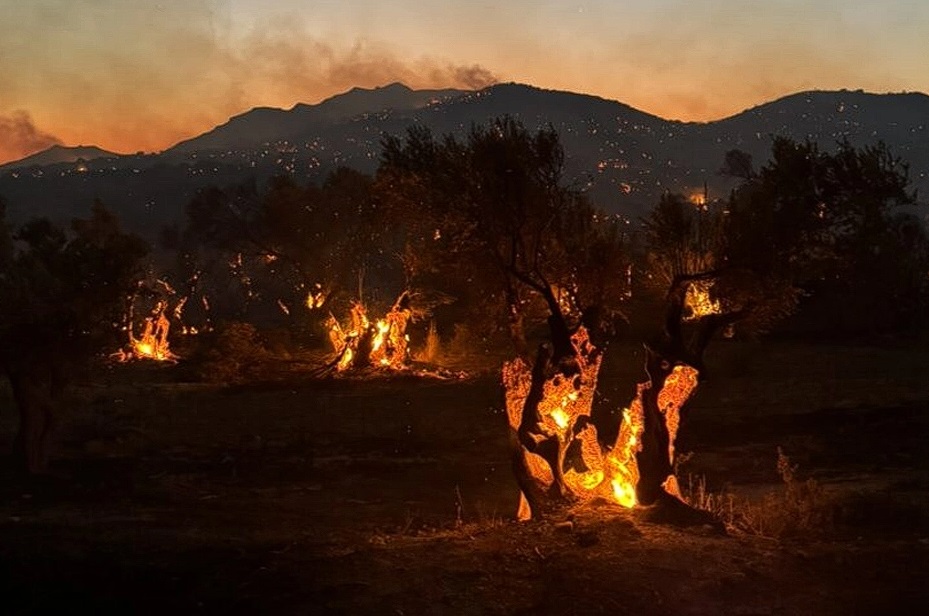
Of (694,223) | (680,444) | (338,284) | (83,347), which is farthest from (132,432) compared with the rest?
(338,284)

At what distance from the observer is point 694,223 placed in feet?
40.7

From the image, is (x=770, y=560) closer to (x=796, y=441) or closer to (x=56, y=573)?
(x=56, y=573)

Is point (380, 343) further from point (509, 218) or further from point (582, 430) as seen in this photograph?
point (509, 218)

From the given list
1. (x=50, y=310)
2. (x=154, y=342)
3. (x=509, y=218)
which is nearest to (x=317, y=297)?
(x=154, y=342)

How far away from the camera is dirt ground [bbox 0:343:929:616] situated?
9055mm

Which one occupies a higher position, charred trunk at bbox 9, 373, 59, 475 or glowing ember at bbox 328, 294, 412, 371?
glowing ember at bbox 328, 294, 412, 371

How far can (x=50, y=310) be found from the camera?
1553cm

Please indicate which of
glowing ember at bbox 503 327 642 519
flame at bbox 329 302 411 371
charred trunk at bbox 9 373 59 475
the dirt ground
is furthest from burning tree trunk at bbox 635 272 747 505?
flame at bbox 329 302 411 371

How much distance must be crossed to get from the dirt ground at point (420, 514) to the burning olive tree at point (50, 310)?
1365 millimetres

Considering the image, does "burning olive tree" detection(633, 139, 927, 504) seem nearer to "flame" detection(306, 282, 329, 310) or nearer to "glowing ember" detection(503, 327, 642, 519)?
"glowing ember" detection(503, 327, 642, 519)

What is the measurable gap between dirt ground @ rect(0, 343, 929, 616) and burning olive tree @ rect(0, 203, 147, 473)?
53.7 inches

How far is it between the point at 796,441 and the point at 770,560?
11402mm

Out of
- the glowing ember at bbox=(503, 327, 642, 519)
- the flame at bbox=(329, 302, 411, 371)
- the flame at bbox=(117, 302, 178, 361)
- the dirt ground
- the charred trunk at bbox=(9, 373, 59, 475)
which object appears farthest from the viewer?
the flame at bbox=(117, 302, 178, 361)

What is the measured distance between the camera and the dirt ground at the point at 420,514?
29.7ft
